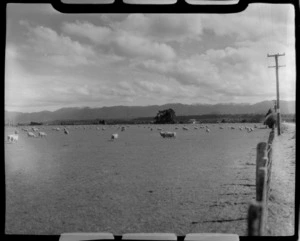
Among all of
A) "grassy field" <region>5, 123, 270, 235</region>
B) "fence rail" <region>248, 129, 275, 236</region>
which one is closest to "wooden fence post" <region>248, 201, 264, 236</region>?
"fence rail" <region>248, 129, 275, 236</region>

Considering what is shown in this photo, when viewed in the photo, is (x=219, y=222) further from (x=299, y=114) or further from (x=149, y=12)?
(x=149, y=12)

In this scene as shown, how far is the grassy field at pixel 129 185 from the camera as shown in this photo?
252cm

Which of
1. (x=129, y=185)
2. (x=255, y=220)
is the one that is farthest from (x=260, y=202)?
(x=129, y=185)

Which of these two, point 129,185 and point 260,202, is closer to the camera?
point 260,202

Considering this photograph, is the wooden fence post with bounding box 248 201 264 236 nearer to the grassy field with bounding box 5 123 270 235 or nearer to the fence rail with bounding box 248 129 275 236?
the fence rail with bounding box 248 129 275 236

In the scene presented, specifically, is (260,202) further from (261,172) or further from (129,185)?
(129,185)

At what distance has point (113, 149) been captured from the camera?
39.2 ft

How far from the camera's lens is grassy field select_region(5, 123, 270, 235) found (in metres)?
2.52

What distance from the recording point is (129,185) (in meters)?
7.42

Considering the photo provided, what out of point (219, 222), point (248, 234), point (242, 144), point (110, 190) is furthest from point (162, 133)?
point (248, 234)

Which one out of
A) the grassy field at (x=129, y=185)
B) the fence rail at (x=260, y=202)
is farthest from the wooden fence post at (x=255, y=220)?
the grassy field at (x=129, y=185)

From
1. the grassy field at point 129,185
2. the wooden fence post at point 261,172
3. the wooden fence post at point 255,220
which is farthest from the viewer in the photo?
the grassy field at point 129,185

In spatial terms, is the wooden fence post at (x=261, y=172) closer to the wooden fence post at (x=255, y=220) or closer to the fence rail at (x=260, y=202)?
the fence rail at (x=260, y=202)
